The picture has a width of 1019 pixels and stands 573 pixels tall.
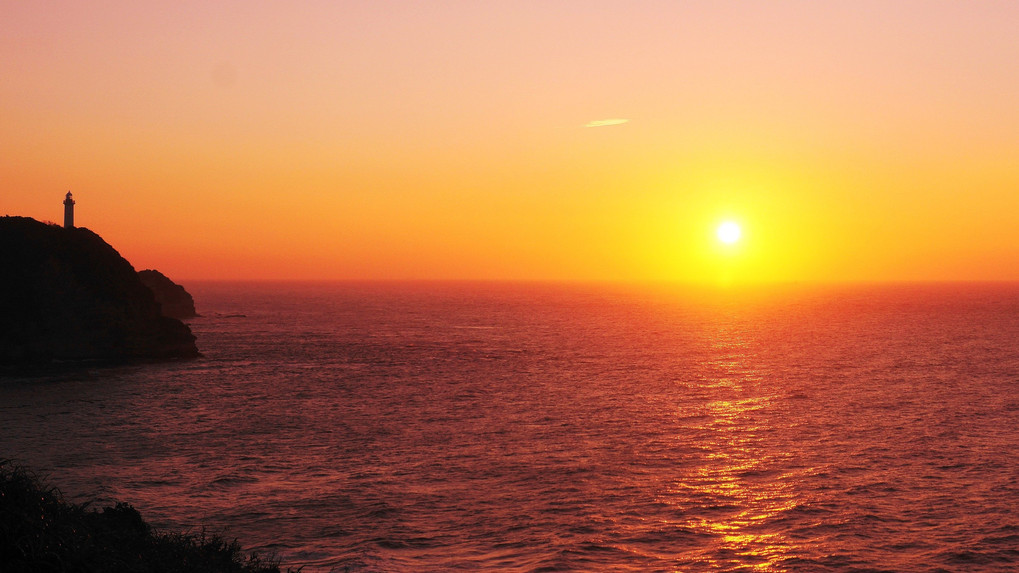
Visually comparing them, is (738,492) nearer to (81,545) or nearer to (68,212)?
(81,545)

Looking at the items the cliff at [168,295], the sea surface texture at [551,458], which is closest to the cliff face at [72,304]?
the sea surface texture at [551,458]

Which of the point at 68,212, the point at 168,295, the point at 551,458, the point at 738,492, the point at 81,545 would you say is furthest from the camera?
the point at 168,295

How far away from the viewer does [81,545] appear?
16.0 m

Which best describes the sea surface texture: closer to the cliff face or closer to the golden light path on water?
the golden light path on water

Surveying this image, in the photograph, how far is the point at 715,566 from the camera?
80.3 ft

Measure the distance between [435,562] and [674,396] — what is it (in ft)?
136

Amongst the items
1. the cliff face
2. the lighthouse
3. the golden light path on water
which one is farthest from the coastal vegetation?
the lighthouse

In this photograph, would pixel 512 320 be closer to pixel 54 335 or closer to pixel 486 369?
pixel 486 369

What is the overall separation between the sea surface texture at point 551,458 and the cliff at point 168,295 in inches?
3025

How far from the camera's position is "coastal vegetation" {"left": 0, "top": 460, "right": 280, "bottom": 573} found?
14.8 metres

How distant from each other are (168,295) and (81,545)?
5936 inches

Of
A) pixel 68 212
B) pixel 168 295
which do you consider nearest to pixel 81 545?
pixel 68 212

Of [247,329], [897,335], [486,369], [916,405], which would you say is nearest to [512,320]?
[247,329]

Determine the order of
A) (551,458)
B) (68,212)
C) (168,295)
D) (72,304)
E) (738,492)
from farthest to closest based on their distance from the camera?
(168,295) → (68,212) → (72,304) → (551,458) → (738,492)
